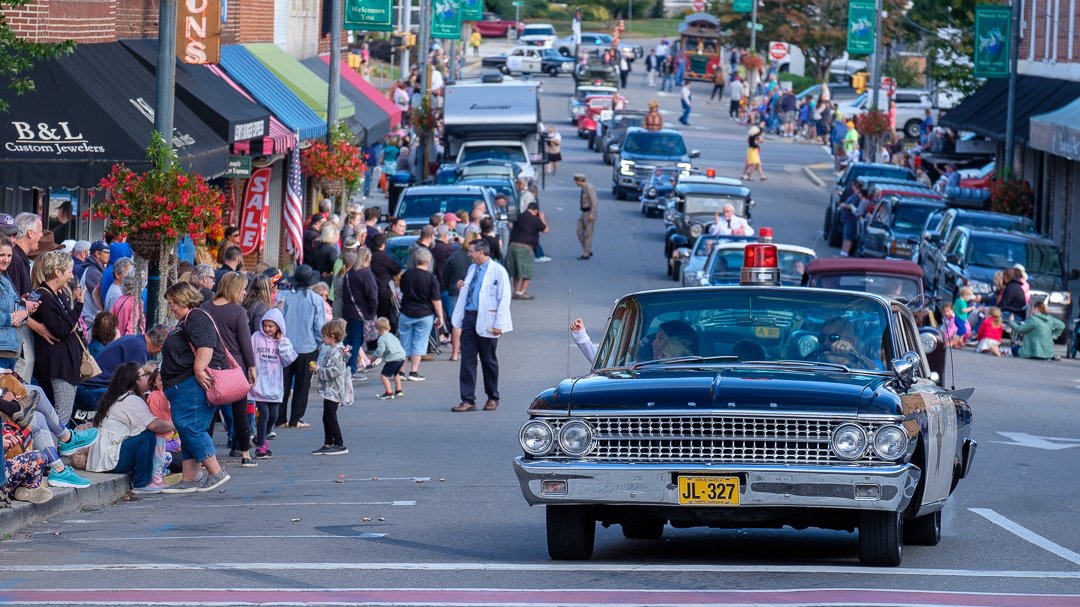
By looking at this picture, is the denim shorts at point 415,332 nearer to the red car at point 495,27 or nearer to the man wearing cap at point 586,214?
the man wearing cap at point 586,214

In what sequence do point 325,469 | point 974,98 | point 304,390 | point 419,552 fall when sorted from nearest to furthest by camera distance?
point 419,552, point 325,469, point 304,390, point 974,98

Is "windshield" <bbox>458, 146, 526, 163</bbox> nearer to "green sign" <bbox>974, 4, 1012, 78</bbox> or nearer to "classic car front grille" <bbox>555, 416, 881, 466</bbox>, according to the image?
"green sign" <bbox>974, 4, 1012, 78</bbox>

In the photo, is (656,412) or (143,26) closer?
(656,412)

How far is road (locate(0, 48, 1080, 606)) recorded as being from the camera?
910 cm

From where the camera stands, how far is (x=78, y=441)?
14.3m

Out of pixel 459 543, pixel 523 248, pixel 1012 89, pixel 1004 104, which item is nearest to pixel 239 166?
pixel 523 248

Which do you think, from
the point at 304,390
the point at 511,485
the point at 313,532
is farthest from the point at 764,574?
the point at 304,390

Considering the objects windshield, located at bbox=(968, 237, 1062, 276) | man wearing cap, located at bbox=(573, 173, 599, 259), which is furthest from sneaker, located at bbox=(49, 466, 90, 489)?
man wearing cap, located at bbox=(573, 173, 599, 259)

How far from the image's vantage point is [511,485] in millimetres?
14359

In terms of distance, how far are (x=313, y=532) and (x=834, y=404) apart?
13.2 ft

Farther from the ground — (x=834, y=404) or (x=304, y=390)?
(x=834, y=404)

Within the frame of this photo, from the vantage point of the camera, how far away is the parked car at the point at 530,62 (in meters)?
93.2

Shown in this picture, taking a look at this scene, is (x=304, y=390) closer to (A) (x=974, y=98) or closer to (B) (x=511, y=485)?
(B) (x=511, y=485)

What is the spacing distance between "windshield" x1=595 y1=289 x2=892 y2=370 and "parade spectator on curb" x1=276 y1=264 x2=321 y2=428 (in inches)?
302
